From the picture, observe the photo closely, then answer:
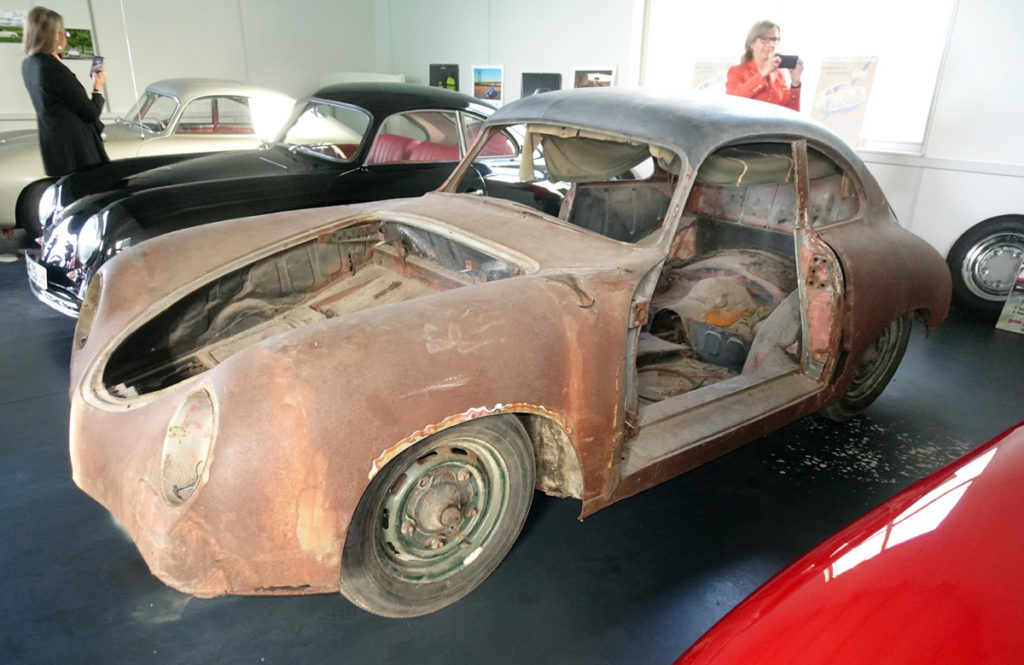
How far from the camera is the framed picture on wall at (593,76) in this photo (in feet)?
23.5

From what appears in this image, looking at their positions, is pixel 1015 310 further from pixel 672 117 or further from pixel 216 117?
pixel 216 117

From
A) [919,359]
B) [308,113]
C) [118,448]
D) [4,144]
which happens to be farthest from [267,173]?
[919,359]

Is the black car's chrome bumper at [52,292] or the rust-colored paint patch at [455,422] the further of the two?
the black car's chrome bumper at [52,292]

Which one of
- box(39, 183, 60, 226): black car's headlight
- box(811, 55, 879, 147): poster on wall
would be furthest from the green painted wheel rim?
box(811, 55, 879, 147): poster on wall

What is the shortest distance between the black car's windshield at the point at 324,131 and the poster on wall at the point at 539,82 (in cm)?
301

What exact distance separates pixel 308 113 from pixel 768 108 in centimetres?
394

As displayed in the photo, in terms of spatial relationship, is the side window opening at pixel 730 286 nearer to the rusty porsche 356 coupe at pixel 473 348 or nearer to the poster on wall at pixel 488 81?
the rusty porsche 356 coupe at pixel 473 348

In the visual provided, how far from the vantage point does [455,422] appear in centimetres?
172

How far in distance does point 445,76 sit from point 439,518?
8640 millimetres

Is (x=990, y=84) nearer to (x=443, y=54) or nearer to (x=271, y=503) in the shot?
(x=271, y=503)

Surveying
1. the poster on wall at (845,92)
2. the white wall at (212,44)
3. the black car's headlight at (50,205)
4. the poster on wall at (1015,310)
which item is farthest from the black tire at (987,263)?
the white wall at (212,44)

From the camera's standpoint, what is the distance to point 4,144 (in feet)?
19.6

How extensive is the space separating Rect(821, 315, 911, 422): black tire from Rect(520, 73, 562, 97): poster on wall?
17.4ft

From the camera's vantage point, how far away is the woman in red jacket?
14.9 ft
